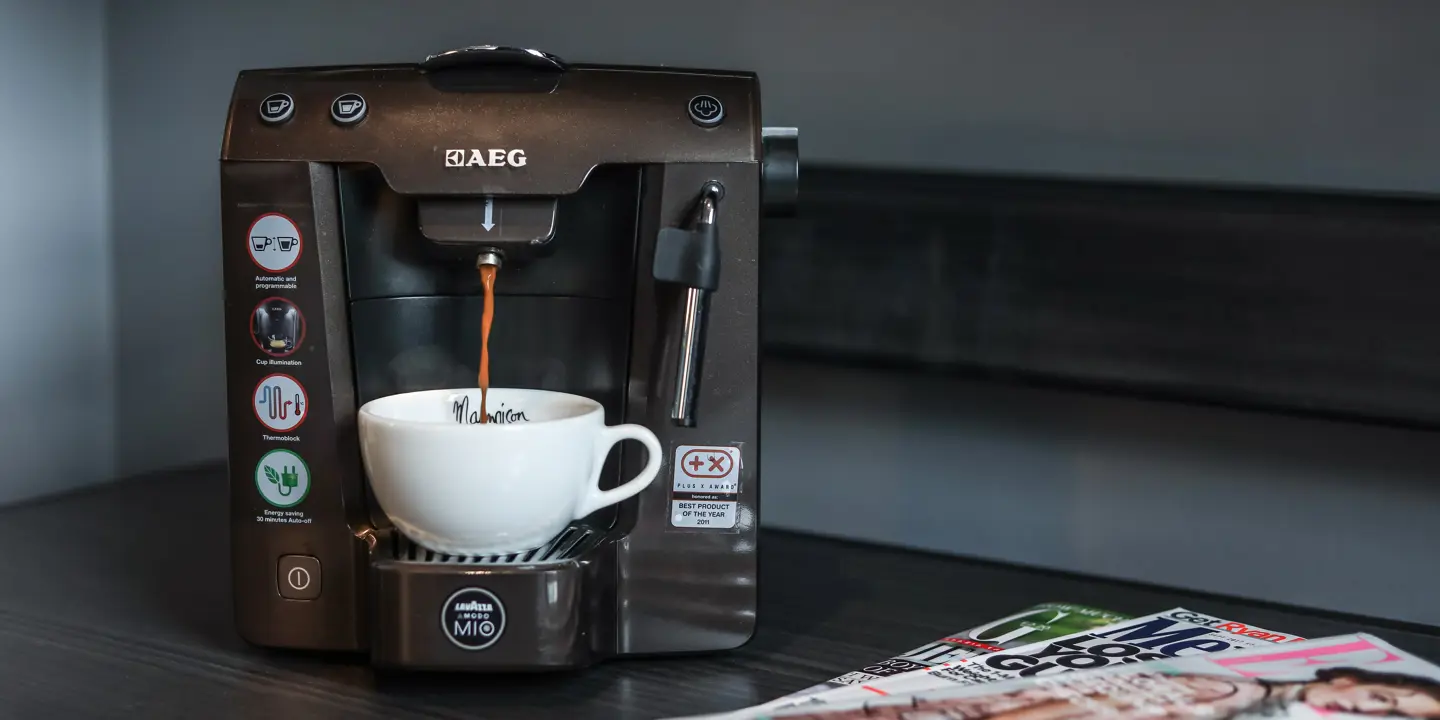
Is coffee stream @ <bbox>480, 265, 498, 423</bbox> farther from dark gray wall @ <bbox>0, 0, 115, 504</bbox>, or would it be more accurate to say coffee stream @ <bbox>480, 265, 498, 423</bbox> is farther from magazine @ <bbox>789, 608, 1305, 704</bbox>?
dark gray wall @ <bbox>0, 0, 115, 504</bbox>

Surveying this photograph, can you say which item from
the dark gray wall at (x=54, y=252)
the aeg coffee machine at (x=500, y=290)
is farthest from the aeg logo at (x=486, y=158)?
the dark gray wall at (x=54, y=252)

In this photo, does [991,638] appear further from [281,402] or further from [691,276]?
[281,402]

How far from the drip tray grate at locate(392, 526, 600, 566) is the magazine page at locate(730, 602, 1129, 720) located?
0.13 metres

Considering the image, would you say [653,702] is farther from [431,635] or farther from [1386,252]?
[1386,252]

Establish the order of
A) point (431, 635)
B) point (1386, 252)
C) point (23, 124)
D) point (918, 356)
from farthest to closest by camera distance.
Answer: point (23, 124), point (918, 356), point (1386, 252), point (431, 635)

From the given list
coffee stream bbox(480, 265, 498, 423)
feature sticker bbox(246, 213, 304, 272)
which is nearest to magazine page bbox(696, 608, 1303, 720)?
coffee stream bbox(480, 265, 498, 423)

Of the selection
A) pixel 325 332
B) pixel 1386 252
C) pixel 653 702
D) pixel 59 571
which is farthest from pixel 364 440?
pixel 1386 252

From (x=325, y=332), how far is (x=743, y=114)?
244mm

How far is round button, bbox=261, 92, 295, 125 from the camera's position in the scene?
66 cm

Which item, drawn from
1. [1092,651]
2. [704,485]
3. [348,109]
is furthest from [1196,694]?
[348,109]

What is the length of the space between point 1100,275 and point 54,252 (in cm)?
100

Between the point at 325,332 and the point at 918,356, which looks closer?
the point at 325,332

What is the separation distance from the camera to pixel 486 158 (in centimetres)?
65

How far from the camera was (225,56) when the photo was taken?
4.11ft
